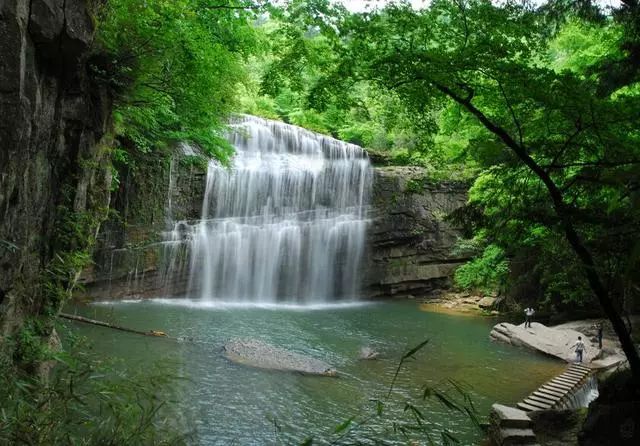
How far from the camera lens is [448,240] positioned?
2686 cm

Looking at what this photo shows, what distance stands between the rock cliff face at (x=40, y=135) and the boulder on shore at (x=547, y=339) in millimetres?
14374

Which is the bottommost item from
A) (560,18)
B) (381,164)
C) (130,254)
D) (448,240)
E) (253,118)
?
(130,254)

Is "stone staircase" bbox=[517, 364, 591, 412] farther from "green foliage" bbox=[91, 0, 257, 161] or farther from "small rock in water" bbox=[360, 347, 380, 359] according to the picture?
"green foliage" bbox=[91, 0, 257, 161]

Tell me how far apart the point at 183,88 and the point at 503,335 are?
14159mm

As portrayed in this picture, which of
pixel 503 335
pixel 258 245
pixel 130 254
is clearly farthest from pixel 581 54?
pixel 130 254

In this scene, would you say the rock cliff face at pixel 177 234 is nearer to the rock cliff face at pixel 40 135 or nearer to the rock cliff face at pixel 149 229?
the rock cliff face at pixel 149 229

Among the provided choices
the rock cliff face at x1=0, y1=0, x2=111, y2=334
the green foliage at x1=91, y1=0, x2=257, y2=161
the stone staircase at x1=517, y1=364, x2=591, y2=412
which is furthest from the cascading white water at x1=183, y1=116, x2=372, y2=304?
the stone staircase at x1=517, y1=364, x2=591, y2=412

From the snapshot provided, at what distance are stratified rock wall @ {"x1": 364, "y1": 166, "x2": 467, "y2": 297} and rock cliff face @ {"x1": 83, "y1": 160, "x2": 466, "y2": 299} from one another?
0.05 meters

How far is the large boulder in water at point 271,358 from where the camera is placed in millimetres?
12102

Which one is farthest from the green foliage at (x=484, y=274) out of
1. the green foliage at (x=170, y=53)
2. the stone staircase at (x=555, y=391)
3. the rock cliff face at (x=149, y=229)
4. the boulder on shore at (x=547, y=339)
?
the green foliage at (x=170, y=53)

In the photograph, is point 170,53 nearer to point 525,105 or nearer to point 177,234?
point 525,105

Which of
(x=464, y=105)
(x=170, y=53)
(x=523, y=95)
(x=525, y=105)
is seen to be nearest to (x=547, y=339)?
(x=525, y=105)

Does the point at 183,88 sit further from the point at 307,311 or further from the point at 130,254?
the point at 307,311

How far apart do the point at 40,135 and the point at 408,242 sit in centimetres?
2143
